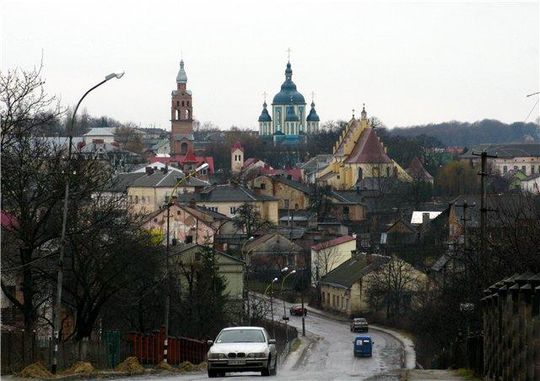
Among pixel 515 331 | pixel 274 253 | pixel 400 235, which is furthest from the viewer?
pixel 400 235

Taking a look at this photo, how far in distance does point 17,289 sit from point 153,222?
73569mm

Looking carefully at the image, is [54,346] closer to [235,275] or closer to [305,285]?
[235,275]

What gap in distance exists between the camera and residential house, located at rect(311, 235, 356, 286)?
124625 millimetres

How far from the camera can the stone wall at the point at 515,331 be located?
23172 millimetres

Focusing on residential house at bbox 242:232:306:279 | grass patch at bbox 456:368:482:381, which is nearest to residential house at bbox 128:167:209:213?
residential house at bbox 242:232:306:279

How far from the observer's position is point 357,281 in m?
106

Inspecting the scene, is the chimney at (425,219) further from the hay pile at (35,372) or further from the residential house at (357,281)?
the hay pile at (35,372)

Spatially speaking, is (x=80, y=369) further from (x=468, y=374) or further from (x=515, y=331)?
(x=515, y=331)

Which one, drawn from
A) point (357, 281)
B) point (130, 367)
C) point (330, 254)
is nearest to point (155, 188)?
point (330, 254)

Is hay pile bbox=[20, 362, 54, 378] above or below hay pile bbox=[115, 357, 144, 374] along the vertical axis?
above

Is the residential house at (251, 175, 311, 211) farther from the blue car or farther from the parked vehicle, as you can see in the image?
the blue car

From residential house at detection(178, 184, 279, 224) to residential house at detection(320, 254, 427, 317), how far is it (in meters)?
45.4

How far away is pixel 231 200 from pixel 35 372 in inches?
5062

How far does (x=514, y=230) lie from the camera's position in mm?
45781
